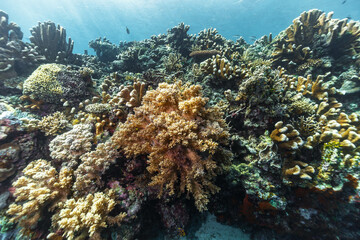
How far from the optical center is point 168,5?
6856 centimetres

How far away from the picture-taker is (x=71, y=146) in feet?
9.55

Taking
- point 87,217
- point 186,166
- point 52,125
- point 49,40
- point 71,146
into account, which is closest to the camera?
point 87,217

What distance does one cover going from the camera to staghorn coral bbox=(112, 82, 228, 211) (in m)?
2.18

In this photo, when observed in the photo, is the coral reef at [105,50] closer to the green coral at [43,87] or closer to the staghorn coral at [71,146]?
the green coral at [43,87]

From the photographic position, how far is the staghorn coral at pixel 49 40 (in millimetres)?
6625

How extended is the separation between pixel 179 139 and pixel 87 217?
1.75 m

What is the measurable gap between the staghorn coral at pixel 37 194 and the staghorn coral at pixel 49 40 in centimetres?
623

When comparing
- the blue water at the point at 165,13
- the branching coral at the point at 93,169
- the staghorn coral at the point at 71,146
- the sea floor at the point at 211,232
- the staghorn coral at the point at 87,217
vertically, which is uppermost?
the blue water at the point at 165,13

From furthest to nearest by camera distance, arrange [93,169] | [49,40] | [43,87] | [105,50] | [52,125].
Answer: [105,50]
[49,40]
[43,87]
[52,125]
[93,169]

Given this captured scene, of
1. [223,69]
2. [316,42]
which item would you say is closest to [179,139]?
[223,69]

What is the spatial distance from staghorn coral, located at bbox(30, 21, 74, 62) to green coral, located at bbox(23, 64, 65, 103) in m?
2.83

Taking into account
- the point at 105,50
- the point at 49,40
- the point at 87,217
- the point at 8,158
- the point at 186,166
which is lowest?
the point at 87,217

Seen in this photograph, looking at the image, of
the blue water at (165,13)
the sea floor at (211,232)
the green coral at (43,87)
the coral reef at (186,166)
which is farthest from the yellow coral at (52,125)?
the blue water at (165,13)

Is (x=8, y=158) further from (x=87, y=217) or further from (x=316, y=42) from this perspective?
(x=316, y=42)
